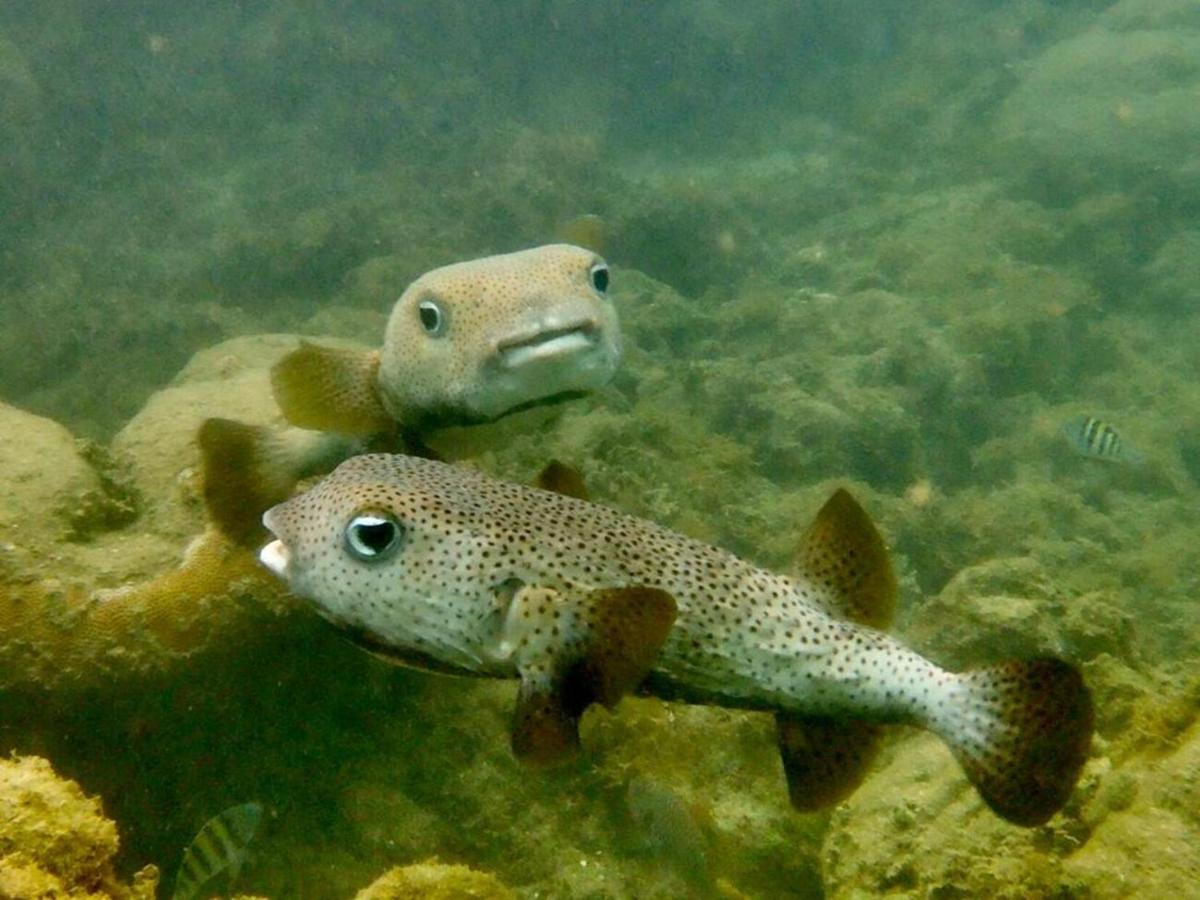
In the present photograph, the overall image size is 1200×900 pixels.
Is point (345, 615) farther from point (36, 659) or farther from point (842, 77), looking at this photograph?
point (842, 77)

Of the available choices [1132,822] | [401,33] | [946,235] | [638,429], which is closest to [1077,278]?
[946,235]

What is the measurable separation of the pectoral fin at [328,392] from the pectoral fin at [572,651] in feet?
6.70

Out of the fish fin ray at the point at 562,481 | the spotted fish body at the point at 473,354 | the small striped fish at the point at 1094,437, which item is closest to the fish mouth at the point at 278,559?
the fish fin ray at the point at 562,481

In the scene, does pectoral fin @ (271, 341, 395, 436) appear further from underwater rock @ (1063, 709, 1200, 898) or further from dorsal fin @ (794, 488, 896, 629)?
underwater rock @ (1063, 709, 1200, 898)

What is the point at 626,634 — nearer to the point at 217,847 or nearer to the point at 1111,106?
the point at 217,847

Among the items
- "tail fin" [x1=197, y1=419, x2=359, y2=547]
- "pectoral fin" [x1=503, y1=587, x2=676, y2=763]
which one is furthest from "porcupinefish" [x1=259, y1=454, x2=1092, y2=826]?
"tail fin" [x1=197, y1=419, x2=359, y2=547]

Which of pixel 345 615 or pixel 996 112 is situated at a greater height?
pixel 996 112

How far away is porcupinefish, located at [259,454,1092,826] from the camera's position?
7.44 ft

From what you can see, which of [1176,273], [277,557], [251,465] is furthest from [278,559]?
[1176,273]

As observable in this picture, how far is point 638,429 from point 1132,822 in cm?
493

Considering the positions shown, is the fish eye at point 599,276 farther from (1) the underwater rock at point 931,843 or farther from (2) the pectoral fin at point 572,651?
(1) the underwater rock at point 931,843

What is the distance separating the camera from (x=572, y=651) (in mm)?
2256

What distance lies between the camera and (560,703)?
2266mm

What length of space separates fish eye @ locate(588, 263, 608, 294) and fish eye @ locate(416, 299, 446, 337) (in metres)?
0.65
